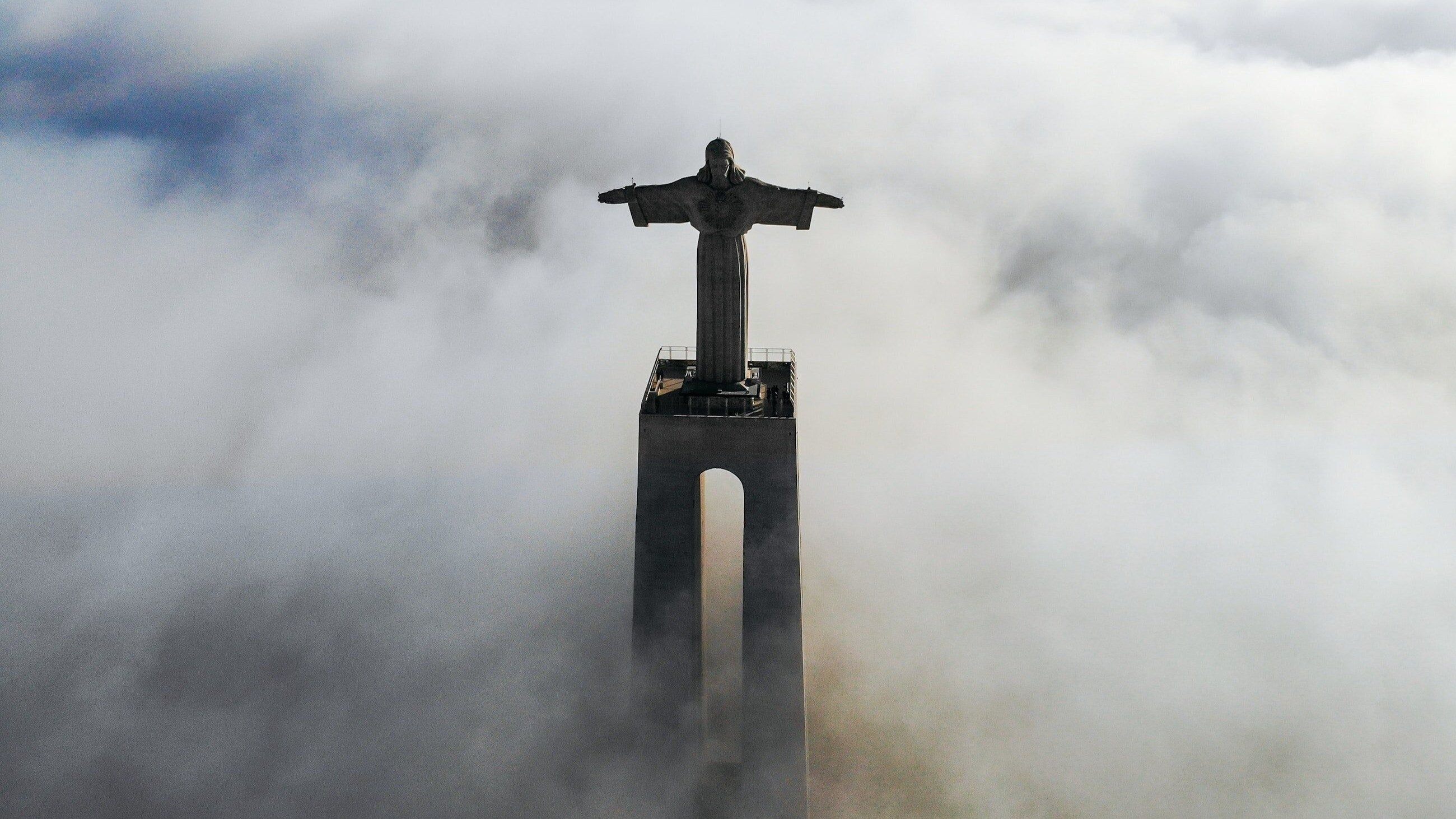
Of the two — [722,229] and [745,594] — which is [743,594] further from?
[722,229]

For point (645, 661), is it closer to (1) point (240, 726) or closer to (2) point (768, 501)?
(2) point (768, 501)

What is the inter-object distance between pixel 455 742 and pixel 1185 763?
1096 inches

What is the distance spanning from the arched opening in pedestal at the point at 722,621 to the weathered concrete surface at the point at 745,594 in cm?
126

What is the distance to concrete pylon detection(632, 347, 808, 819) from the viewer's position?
32000 millimetres

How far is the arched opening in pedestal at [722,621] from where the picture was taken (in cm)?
3491

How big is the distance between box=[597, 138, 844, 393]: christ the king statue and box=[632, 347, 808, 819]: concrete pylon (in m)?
1.43

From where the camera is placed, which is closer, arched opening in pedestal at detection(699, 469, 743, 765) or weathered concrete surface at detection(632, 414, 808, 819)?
weathered concrete surface at detection(632, 414, 808, 819)

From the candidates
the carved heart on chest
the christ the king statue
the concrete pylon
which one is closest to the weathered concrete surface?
the concrete pylon

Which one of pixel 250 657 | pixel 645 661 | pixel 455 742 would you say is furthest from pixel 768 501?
pixel 250 657

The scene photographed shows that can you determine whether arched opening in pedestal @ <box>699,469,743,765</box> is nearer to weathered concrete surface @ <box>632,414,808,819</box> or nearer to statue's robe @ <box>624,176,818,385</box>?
weathered concrete surface @ <box>632,414,808,819</box>

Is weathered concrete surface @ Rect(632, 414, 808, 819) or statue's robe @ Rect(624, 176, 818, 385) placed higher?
statue's robe @ Rect(624, 176, 818, 385)

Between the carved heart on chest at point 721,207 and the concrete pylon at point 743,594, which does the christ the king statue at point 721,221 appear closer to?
the carved heart on chest at point 721,207

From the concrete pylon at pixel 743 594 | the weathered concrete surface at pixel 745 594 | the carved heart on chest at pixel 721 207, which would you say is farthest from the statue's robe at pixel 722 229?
the weathered concrete surface at pixel 745 594

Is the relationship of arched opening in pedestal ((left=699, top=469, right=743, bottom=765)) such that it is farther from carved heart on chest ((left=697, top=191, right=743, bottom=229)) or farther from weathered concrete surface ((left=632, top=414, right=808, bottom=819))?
carved heart on chest ((left=697, top=191, right=743, bottom=229))
